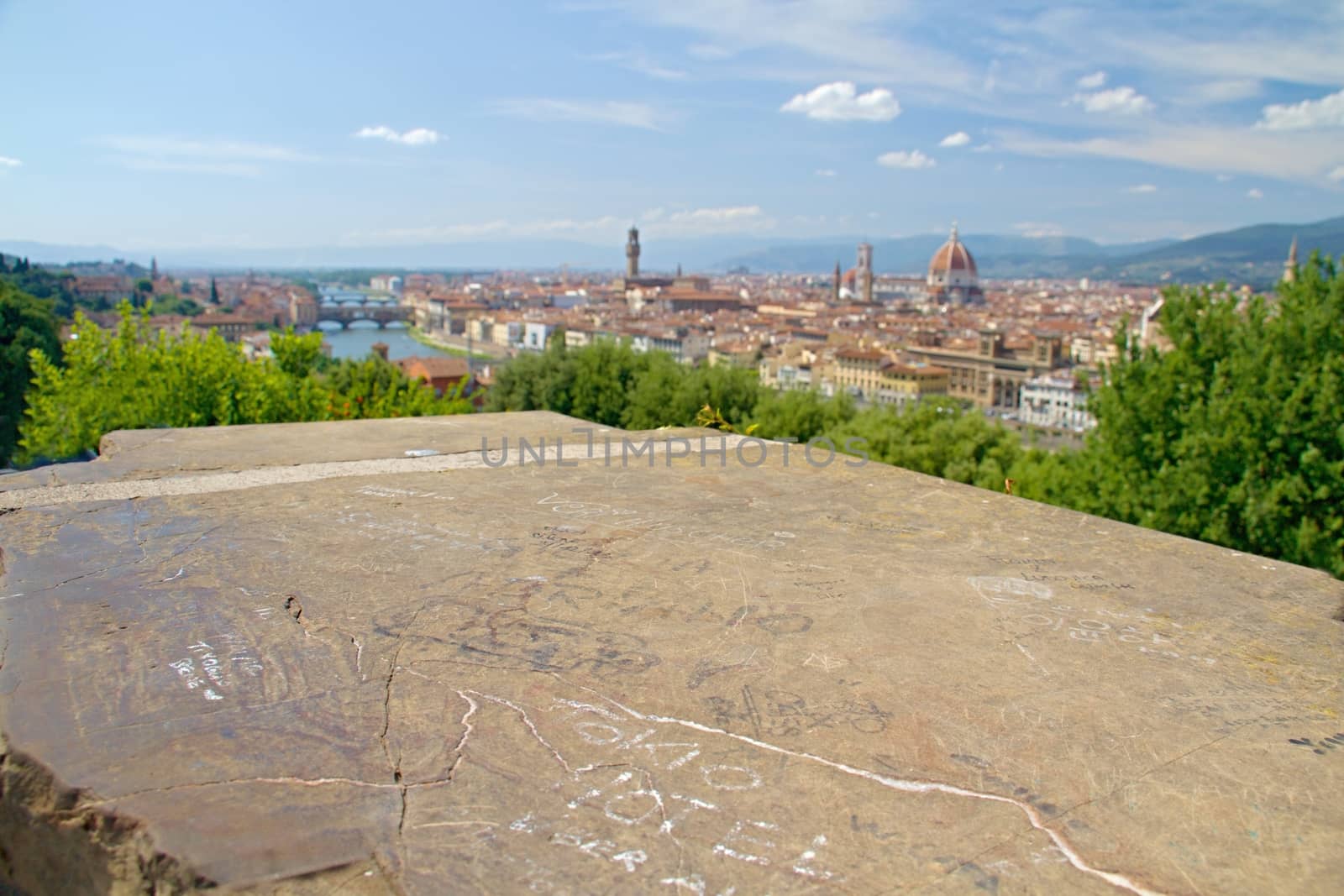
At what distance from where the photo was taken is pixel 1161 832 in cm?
142

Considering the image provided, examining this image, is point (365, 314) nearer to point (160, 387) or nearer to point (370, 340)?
point (370, 340)

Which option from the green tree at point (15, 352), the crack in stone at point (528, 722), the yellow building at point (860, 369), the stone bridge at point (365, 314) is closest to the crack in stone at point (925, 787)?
the crack in stone at point (528, 722)

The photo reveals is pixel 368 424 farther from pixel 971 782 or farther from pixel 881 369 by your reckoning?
pixel 881 369

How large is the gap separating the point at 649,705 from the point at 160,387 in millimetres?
7271

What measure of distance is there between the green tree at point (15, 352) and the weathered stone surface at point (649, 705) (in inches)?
602

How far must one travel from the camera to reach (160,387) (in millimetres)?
7691

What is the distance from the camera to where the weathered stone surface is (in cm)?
135

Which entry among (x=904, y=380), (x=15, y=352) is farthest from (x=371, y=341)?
(x=15, y=352)

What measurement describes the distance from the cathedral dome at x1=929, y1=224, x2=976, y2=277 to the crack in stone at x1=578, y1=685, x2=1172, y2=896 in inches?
5374

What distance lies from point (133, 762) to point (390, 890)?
1.79 feet

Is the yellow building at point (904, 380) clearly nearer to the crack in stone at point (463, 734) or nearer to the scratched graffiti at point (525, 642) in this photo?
the scratched graffiti at point (525, 642)

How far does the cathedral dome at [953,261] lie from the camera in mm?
130625

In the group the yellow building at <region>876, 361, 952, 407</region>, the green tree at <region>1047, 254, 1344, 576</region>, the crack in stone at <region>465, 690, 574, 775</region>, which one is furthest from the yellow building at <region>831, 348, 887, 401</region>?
the crack in stone at <region>465, 690, 574, 775</region>

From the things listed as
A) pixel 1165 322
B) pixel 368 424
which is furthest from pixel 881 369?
pixel 368 424
